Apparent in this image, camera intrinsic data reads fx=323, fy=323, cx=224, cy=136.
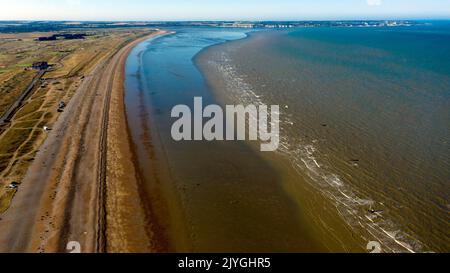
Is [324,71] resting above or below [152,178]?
above

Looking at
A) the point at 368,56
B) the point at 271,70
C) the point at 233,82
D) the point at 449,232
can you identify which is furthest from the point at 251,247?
the point at 368,56

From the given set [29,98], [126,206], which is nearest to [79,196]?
[126,206]

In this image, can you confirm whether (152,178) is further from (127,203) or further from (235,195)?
(235,195)

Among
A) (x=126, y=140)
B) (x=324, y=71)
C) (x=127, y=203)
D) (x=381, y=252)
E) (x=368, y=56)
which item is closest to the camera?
(x=381, y=252)

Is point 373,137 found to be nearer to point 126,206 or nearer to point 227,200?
point 227,200

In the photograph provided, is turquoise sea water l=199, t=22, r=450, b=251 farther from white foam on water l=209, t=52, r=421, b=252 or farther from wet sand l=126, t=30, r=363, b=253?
wet sand l=126, t=30, r=363, b=253

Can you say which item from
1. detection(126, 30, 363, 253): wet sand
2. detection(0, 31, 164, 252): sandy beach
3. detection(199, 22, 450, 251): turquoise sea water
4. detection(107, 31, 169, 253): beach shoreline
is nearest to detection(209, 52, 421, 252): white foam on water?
detection(199, 22, 450, 251): turquoise sea water

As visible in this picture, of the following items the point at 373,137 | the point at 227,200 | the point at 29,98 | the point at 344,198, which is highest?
the point at 29,98

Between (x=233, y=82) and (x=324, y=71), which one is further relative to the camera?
(x=324, y=71)
